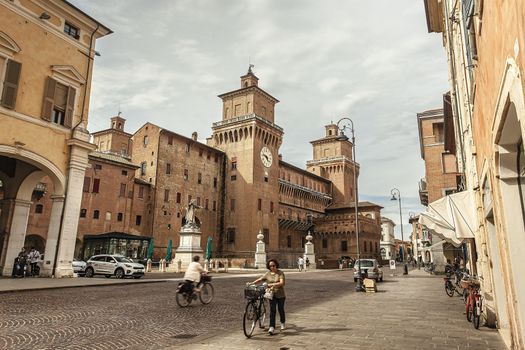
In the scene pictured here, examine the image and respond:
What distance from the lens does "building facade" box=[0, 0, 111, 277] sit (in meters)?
16.4

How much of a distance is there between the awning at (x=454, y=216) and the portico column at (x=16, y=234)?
19.2 meters

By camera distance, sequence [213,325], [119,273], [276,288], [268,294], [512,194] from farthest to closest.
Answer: [119,273], [213,325], [276,288], [268,294], [512,194]

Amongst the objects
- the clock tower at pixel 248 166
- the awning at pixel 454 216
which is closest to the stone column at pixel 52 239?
the awning at pixel 454 216

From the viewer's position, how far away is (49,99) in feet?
58.6

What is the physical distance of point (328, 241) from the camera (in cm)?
6388

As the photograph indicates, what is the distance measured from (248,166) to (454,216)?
134ft

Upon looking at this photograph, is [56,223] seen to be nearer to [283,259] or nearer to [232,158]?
[232,158]

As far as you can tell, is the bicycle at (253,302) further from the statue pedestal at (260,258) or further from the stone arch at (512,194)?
the statue pedestal at (260,258)

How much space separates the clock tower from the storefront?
51.5 ft

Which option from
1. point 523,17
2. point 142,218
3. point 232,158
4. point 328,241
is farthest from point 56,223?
point 328,241

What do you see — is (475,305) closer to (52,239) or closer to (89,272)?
(52,239)

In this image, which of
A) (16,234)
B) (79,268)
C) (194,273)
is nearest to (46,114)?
(16,234)

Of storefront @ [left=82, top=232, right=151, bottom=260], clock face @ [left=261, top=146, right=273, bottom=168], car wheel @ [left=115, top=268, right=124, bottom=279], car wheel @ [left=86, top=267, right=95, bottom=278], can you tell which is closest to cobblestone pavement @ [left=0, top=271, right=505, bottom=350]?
car wheel @ [left=115, top=268, right=124, bottom=279]

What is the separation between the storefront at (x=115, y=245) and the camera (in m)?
32.4
